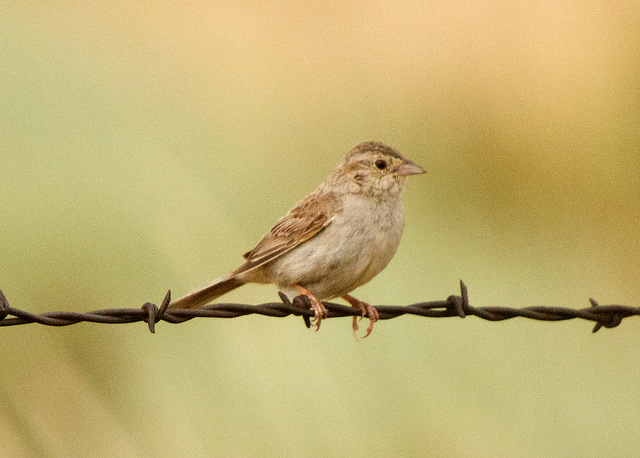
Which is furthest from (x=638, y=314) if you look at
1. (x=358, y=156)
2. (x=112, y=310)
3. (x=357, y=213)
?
(x=112, y=310)

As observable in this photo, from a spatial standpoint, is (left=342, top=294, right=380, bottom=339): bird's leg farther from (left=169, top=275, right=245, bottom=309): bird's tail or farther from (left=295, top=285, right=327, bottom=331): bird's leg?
(left=169, top=275, right=245, bottom=309): bird's tail

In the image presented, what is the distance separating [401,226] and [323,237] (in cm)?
51

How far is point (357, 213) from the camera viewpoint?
14.7ft

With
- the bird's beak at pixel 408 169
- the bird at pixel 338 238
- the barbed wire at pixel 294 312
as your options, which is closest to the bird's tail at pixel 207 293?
the bird at pixel 338 238

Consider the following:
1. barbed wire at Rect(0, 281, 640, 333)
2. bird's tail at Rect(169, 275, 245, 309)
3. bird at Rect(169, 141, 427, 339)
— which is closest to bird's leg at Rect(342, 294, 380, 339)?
bird at Rect(169, 141, 427, 339)

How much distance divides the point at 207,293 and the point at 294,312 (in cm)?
132

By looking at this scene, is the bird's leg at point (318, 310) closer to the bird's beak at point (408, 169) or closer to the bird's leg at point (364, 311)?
the bird's leg at point (364, 311)

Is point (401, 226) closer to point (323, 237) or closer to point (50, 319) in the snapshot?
point (323, 237)

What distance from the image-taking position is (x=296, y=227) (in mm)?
4652

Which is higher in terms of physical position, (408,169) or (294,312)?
(408,169)

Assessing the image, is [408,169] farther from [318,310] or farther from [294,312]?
[294,312]

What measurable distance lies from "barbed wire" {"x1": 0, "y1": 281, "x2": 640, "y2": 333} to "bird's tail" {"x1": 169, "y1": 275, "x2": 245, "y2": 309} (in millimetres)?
824

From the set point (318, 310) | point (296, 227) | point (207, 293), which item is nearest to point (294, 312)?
point (318, 310)

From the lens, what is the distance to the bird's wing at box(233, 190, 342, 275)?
4.55 metres
